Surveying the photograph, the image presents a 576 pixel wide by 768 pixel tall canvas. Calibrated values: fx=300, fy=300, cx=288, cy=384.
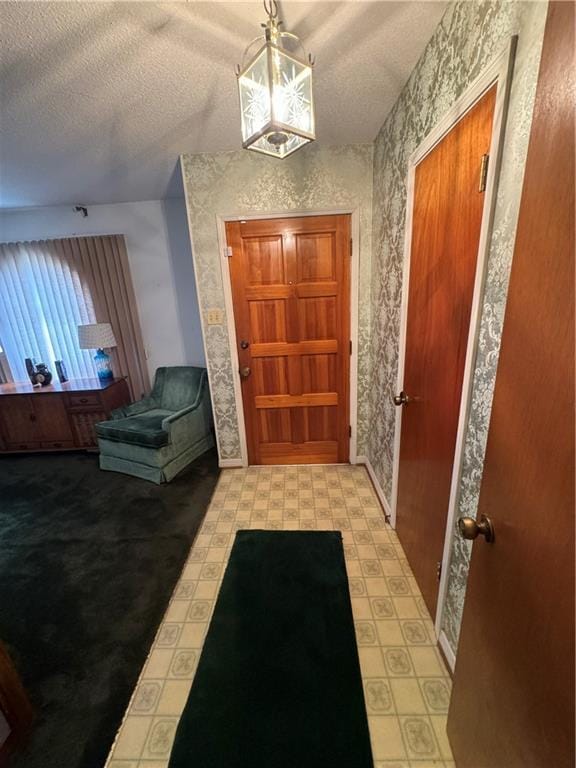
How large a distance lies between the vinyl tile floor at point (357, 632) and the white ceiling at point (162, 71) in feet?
7.87

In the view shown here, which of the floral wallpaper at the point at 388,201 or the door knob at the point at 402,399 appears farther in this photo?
the door knob at the point at 402,399

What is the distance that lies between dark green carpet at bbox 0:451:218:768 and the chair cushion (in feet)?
1.19

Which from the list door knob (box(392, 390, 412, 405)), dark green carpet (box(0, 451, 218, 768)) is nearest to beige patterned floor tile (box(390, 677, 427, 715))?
dark green carpet (box(0, 451, 218, 768))

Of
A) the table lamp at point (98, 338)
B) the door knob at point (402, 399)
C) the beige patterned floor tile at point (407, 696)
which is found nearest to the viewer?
the beige patterned floor tile at point (407, 696)

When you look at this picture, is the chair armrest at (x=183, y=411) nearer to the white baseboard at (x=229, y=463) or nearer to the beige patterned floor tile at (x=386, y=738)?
the white baseboard at (x=229, y=463)

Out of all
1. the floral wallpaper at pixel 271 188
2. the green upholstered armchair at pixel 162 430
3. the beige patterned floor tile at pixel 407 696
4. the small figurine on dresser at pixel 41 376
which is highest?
the floral wallpaper at pixel 271 188

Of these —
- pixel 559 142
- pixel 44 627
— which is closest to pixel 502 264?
pixel 559 142

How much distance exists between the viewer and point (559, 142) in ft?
1.65

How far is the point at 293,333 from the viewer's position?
2342mm

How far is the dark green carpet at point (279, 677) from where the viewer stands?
1010mm

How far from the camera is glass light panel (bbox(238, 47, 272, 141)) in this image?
79cm

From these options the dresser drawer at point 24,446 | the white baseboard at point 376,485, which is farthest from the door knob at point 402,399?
the dresser drawer at point 24,446

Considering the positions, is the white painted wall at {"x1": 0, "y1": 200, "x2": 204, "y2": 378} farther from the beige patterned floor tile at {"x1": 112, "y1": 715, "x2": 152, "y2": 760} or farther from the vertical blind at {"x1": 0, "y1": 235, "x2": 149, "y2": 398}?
the beige patterned floor tile at {"x1": 112, "y1": 715, "x2": 152, "y2": 760}

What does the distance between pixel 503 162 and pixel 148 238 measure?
3158 millimetres
